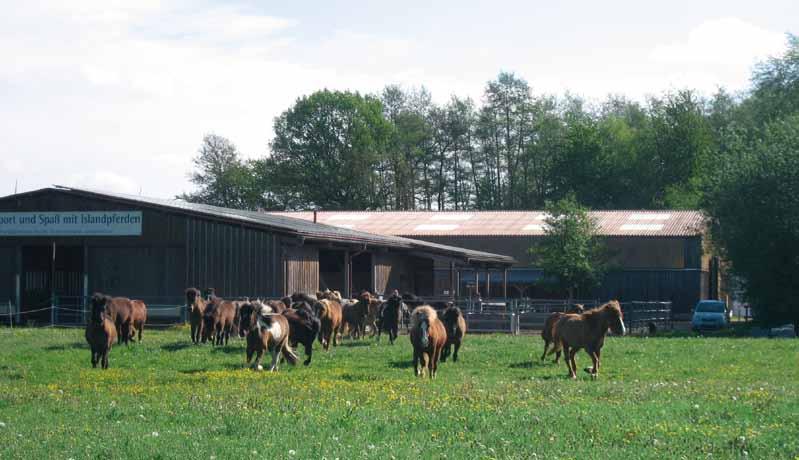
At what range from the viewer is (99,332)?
854 inches

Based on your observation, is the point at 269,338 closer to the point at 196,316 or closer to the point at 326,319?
the point at 326,319

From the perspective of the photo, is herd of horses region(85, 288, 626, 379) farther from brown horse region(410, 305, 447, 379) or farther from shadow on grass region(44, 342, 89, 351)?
shadow on grass region(44, 342, 89, 351)

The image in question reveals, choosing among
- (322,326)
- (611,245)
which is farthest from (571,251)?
(322,326)

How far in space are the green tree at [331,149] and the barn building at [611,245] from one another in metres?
20.7

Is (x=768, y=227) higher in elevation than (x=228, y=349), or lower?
higher

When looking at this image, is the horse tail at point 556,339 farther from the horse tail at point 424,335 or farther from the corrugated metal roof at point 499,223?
the corrugated metal roof at point 499,223

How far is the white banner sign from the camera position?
4144 cm

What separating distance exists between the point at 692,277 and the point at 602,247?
569 cm

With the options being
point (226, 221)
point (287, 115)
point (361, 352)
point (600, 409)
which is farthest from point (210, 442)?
point (287, 115)

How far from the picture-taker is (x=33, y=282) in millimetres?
44781

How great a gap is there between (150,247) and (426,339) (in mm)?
24144

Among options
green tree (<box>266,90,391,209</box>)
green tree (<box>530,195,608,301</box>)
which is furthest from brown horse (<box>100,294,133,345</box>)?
green tree (<box>266,90,391,209</box>)

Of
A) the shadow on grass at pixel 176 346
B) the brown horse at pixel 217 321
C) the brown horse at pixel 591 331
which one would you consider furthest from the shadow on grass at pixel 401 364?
the brown horse at pixel 217 321

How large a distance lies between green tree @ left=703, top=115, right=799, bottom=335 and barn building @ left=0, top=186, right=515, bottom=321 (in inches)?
609
